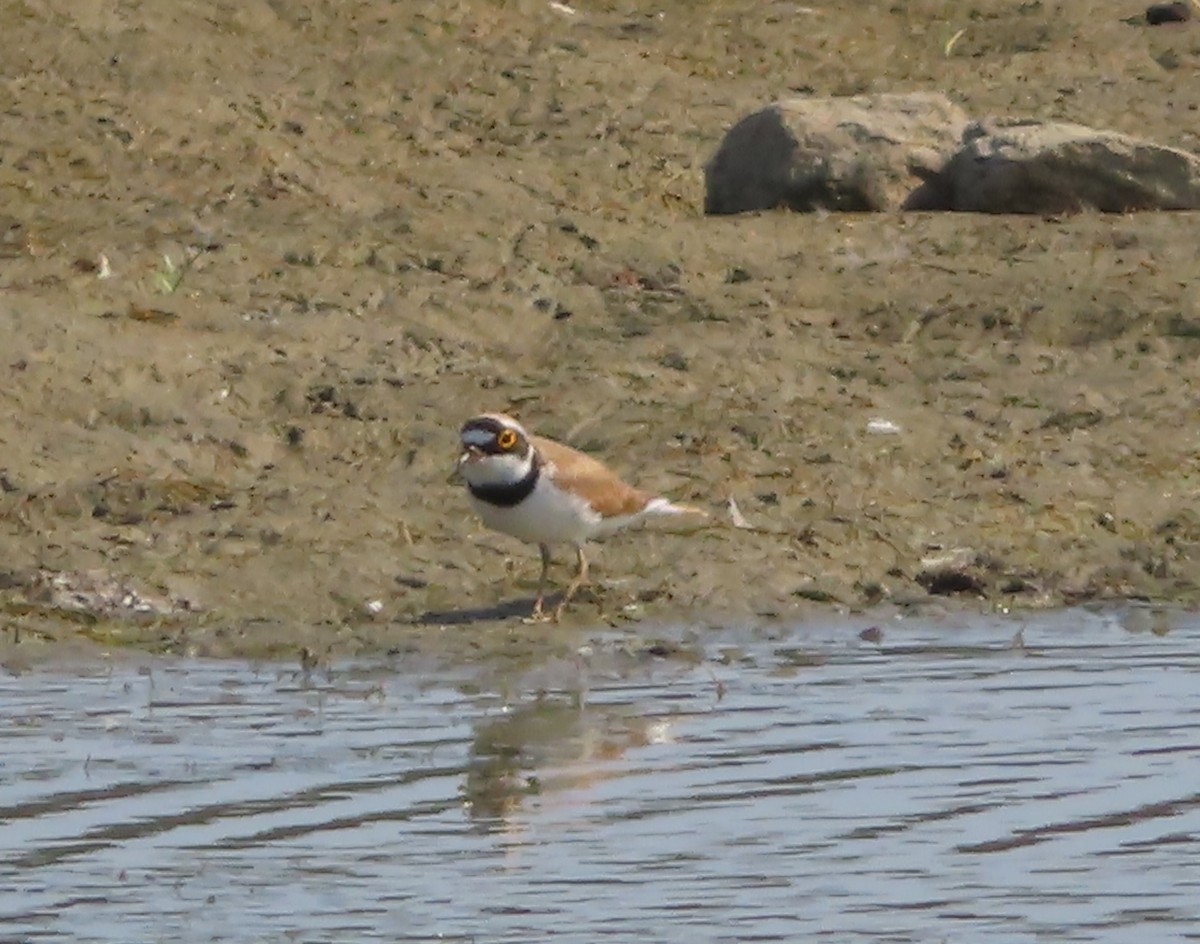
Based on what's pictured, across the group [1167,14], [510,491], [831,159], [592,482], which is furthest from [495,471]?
[1167,14]

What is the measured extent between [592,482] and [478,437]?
0.50 metres

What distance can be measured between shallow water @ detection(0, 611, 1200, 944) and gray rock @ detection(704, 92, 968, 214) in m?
4.98

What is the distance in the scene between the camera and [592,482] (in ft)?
33.8

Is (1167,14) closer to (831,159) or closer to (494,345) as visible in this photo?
(831,159)

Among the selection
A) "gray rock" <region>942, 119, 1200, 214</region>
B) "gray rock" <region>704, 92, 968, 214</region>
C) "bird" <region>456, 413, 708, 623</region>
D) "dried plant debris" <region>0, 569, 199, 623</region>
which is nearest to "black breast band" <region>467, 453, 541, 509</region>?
"bird" <region>456, 413, 708, 623</region>

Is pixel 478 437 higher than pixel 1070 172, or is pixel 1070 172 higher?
pixel 1070 172

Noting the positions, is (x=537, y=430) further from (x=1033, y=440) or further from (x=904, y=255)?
(x=904, y=255)

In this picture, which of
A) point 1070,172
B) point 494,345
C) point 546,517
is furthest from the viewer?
point 1070,172

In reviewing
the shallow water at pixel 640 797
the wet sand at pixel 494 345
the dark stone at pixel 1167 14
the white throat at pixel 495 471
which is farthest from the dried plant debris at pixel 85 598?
the dark stone at pixel 1167 14

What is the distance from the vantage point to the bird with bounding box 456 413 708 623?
1002 centimetres

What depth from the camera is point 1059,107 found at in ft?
55.9

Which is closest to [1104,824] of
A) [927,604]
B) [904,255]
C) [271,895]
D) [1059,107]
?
[271,895]

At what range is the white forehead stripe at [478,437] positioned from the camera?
9.99m

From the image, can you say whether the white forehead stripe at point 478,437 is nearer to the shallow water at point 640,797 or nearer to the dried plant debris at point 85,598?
the shallow water at point 640,797
